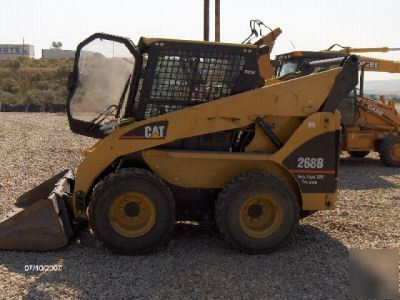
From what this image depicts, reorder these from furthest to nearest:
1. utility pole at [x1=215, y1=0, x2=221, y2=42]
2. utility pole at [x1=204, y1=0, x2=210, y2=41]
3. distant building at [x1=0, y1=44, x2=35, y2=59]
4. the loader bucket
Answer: distant building at [x1=0, y1=44, x2=35, y2=59] → utility pole at [x1=204, y1=0, x2=210, y2=41] → utility pole at [x1=215, y1=0, x2=221, y2=42] → the loader bucket

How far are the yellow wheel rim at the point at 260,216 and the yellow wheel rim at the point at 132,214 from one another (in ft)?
3.21

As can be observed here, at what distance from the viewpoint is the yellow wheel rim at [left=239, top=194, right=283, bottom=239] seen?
545 centimetres

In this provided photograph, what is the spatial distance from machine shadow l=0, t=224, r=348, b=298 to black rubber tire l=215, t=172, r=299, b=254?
0.42 ft

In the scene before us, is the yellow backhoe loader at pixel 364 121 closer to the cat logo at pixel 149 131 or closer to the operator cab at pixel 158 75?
the operator cab at pixel 158 75

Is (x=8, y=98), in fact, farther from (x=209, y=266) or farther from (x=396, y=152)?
(x=209, y=266)

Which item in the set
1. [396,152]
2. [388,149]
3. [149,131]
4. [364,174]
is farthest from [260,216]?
[396,152]

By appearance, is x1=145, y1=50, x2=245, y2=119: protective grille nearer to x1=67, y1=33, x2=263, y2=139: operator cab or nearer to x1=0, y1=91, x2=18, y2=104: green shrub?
x1=67, y1=33, x2=263, y2=139: operator cab

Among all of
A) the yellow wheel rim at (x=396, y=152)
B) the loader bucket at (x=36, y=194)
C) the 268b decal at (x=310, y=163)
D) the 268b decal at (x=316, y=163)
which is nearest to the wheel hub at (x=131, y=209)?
the loader bucket at (x=36, y=194)

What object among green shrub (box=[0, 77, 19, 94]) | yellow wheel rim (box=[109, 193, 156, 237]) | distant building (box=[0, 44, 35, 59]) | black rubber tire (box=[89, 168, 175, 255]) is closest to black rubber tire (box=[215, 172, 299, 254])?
black rubber tire (box=[89, 168, 175, 255])

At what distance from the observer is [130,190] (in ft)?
17.4

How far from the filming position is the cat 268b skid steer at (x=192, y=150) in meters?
5.34

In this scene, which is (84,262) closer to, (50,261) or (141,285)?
(50,261)

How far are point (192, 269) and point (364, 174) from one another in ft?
22.8

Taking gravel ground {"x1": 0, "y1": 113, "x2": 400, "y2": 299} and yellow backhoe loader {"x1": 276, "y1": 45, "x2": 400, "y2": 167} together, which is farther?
yellow backhoe loader {"x1": 276, "y1": 45, "x2": 400, "y2": 167}
